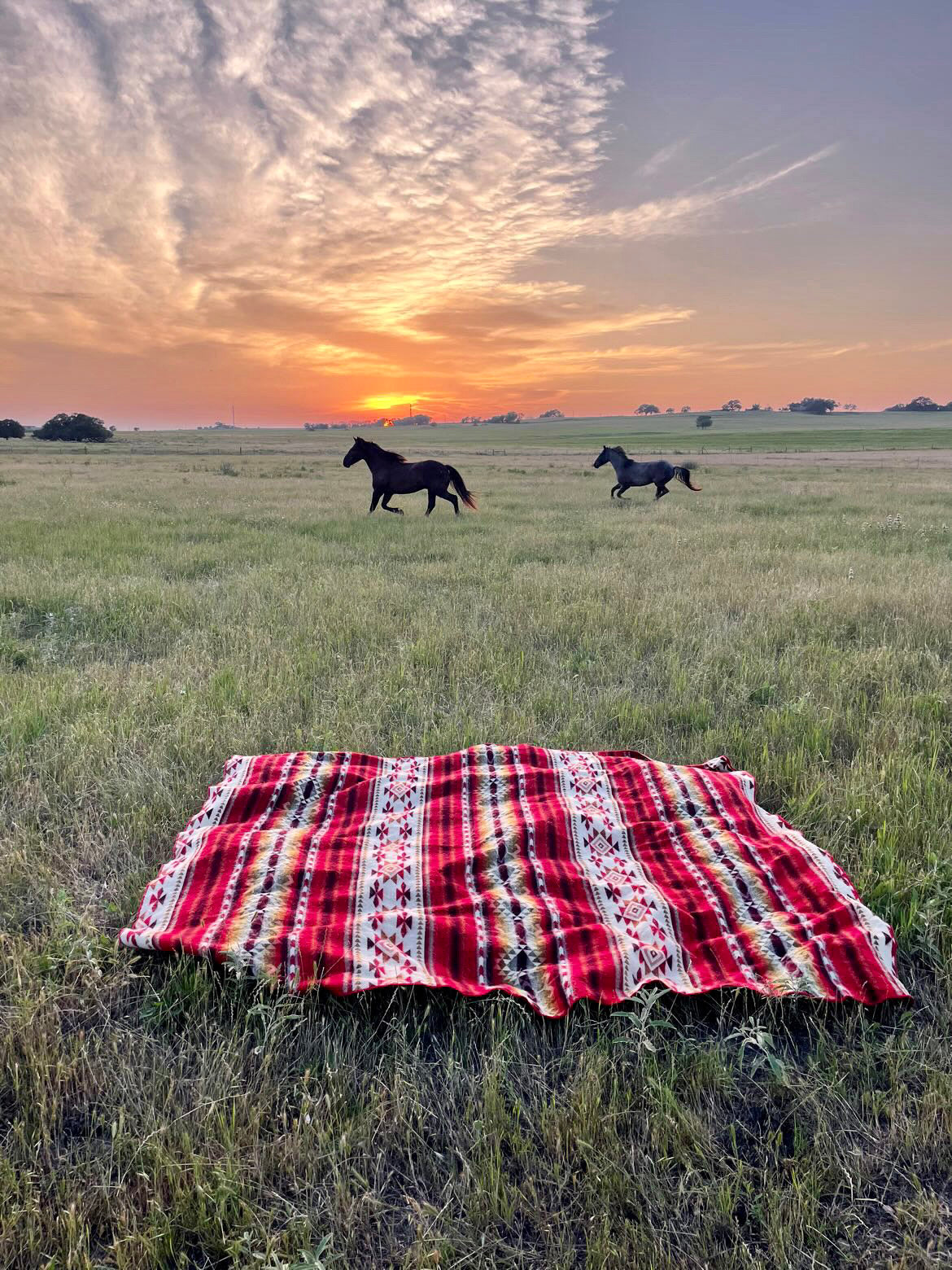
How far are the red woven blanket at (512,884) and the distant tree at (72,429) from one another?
106755 millimetres

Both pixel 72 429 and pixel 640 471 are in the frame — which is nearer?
pixel 640 471

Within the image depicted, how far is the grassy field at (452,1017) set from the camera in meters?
1.69

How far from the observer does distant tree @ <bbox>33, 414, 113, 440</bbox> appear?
298 ft

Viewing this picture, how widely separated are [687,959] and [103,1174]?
6.62 ft

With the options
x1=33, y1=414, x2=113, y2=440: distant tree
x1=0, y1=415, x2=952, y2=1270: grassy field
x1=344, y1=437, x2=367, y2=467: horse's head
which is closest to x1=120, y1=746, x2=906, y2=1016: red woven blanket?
x1=0, y1=415, x2=952, y2=1270: grassy field

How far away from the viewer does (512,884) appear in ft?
9.82

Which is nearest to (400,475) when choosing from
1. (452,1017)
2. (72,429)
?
(452,1017)

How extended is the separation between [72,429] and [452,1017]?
10887 cm

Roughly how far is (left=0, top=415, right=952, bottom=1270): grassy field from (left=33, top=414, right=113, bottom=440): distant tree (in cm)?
10131

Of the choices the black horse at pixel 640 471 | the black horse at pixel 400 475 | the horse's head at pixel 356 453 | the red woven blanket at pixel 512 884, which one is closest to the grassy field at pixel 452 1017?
the red woven blanket at pixel 512 884

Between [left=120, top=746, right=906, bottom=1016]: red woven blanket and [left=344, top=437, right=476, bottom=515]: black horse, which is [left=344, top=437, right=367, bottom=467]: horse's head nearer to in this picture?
[left=344, top=437, right=476, bottom=515]: black horse

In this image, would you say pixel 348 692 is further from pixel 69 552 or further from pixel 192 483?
pixel 192 483

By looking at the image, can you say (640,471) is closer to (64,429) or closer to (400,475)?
(400,475)

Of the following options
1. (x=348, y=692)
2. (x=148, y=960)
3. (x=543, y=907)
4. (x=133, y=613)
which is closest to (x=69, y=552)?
(x=133, y=613)
